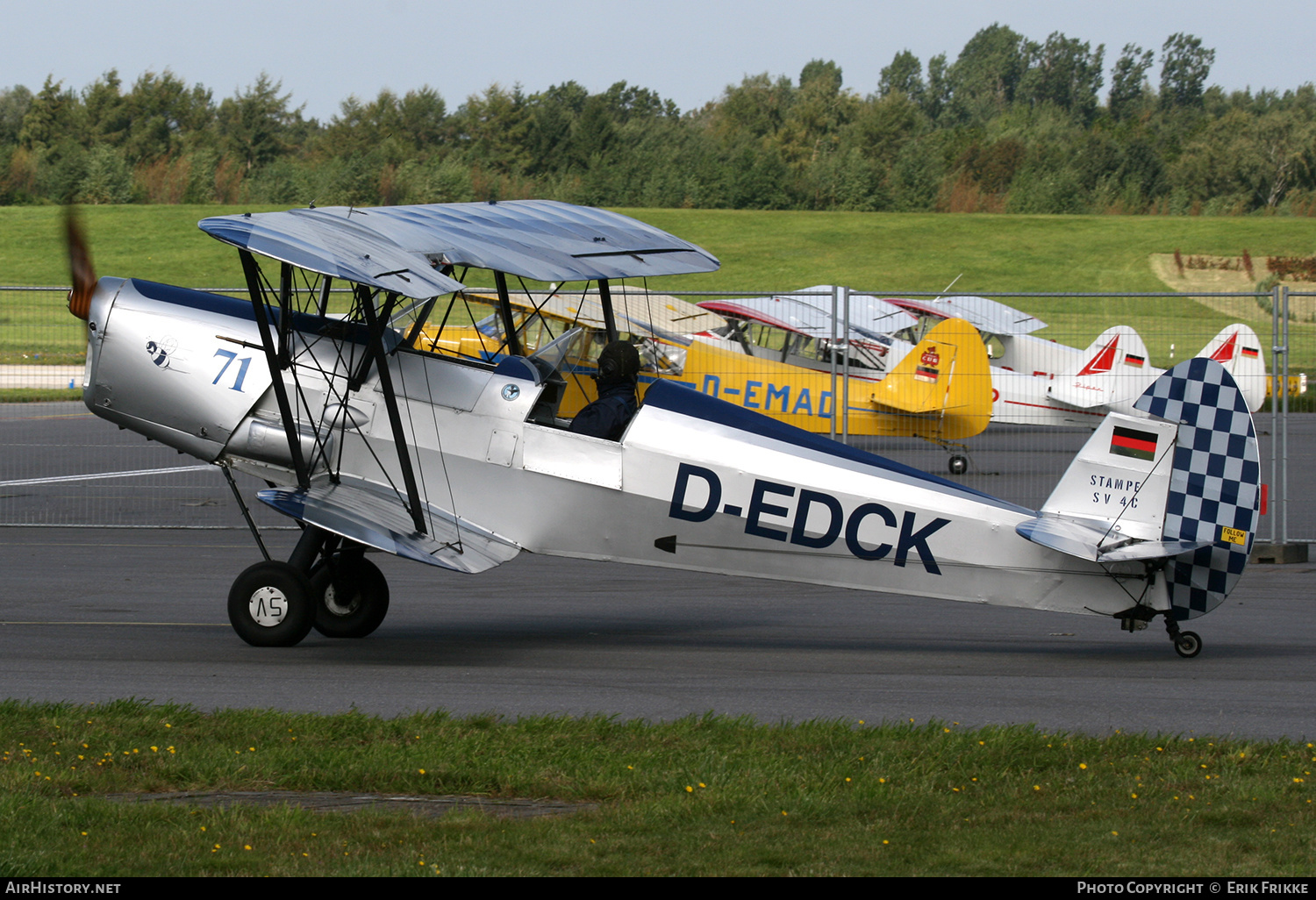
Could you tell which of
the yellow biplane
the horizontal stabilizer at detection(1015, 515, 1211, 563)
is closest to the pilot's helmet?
the horizontal stabilizer at detection(1015, 515, 1211, 563)

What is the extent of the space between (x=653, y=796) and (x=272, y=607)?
362cm

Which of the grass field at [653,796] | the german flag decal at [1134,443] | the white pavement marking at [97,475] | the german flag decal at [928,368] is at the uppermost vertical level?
the german flag decal at [1134,443]

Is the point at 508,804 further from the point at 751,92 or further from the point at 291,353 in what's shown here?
the point at 751,92

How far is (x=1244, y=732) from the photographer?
623 cm

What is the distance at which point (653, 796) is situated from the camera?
513 centimetres

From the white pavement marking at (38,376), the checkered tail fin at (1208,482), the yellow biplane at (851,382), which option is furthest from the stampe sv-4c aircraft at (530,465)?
the white pavement marking at (38,376)

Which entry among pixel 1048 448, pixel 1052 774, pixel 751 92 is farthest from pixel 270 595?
pixel 751 92

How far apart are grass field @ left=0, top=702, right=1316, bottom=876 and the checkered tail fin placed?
1823 mm

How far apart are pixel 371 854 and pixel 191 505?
1227 centimetres

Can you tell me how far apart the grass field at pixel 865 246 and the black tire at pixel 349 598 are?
37.5 m

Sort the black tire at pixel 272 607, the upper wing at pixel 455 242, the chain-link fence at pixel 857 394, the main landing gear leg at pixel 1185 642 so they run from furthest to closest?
the chain-link fence at pixel 857 394, the black tire at pixel 272 607, the main landing gear leg at pixel 1185 642, the upper wing at pixel 455 242

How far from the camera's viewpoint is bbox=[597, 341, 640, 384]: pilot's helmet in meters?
8.23

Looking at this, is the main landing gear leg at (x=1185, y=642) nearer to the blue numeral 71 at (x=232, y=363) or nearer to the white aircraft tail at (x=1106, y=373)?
the blue numeral 71 at (x=232, y=363)

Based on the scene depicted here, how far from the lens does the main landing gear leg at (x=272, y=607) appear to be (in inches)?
311
